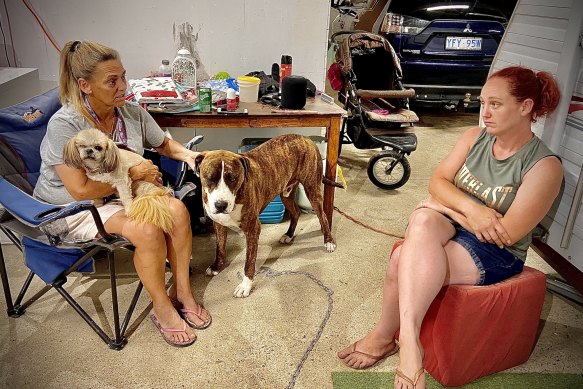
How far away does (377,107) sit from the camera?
409 cm

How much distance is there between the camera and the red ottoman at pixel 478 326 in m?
1.76

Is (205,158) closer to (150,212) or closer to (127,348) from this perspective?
(150,212)

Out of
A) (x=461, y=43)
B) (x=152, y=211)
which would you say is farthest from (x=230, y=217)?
(x=461, y=43)

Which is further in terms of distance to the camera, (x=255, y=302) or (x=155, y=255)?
(x=255, y=302)

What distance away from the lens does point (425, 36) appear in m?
5.03

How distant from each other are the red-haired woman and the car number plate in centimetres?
352

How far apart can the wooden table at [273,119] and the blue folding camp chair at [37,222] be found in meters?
0.53

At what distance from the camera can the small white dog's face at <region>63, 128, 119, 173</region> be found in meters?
1.84

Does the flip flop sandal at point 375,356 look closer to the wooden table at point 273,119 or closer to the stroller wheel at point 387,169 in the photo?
the wooden table at point 273,119

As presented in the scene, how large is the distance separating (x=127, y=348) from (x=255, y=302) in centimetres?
65

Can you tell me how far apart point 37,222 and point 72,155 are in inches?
11.4

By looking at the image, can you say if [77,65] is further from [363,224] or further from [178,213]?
[363,224]

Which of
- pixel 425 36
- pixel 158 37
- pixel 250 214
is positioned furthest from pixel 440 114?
pixel 250 214

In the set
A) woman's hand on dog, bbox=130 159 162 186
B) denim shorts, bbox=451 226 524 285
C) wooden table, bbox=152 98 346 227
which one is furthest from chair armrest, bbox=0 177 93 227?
denim shorts, bbox=451 226 524 285
